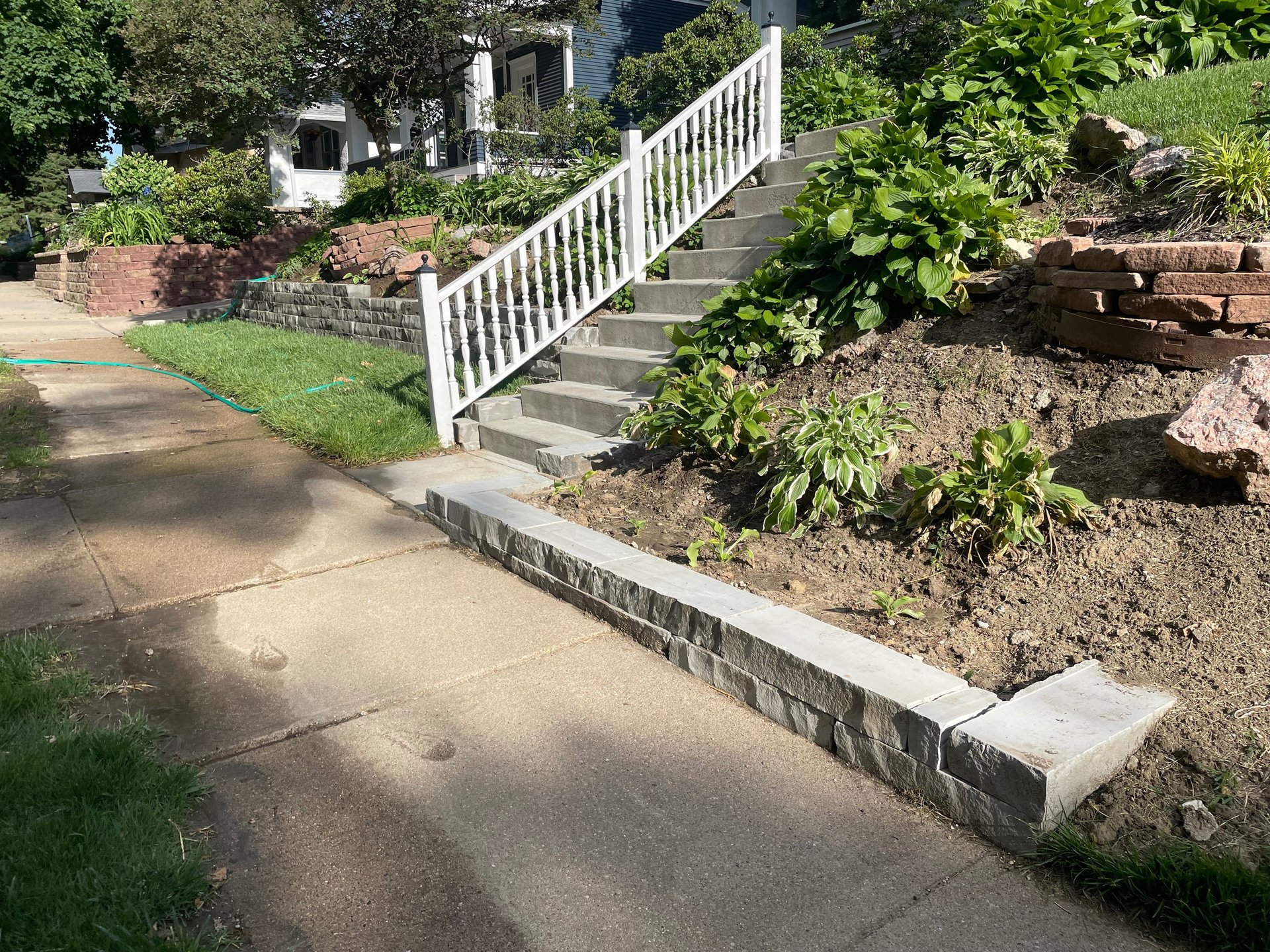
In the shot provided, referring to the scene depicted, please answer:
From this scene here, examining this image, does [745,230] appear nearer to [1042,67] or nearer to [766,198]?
[766,198]

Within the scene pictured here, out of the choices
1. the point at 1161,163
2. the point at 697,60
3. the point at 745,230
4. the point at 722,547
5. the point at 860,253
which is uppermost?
the point at 697,60

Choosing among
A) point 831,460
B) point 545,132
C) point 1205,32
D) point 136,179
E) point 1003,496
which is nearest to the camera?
point 1003,496

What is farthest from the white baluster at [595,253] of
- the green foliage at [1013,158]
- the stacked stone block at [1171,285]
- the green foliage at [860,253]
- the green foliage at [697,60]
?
the green foliage at [697,60]

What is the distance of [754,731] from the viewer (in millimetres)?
2746

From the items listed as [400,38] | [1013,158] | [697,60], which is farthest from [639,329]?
[697,60]

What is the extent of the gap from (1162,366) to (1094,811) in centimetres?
209

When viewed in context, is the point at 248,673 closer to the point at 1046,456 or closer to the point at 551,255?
the point at 1046,456

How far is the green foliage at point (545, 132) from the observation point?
509 inches

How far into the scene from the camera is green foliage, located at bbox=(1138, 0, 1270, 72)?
5.48 metres

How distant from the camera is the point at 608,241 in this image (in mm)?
6727

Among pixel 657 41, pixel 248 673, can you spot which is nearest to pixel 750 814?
pixel 248 673

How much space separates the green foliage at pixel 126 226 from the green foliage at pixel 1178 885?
15.9 meters

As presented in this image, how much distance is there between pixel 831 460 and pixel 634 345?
3.26 metres

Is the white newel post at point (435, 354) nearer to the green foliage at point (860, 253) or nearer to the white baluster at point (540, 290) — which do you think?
the white baluster at point (540, 290)
